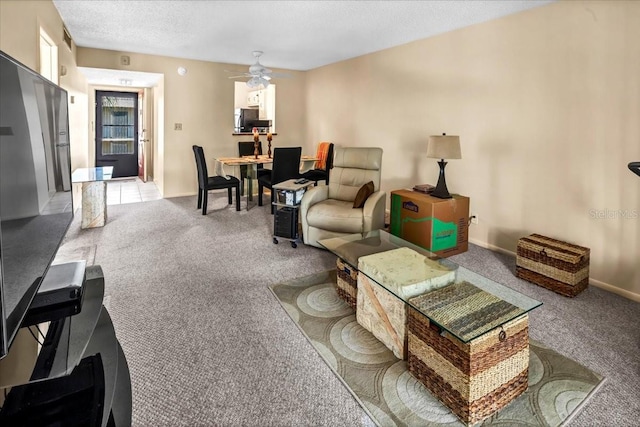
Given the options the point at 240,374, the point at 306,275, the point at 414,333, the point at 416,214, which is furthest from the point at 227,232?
the point at 414,333

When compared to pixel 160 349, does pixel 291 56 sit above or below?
above

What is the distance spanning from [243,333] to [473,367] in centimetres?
133

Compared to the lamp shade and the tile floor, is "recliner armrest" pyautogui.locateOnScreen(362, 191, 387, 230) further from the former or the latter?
the tile floor

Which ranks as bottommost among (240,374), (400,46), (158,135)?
(240,374)

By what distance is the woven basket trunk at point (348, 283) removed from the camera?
2400 mm

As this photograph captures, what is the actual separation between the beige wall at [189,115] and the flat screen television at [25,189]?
15.0 ft

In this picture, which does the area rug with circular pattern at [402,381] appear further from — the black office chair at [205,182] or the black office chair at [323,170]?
the black office chair at [323,170]

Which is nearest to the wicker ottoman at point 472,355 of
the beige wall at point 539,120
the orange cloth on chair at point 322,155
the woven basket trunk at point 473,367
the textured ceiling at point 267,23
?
the woven basket trunk at point 473,367

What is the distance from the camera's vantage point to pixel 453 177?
4.18 m

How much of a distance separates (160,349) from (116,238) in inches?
97.1

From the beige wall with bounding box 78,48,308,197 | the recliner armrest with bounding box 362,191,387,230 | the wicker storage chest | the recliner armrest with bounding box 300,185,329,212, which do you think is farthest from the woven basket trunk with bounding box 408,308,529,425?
the beige wall with bounding box 78,48,308,197

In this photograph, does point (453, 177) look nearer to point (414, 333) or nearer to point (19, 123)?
point (414, 333)

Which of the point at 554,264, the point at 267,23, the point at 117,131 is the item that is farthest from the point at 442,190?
the point at 117,131

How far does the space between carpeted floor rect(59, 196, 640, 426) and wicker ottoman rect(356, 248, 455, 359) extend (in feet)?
1.32
